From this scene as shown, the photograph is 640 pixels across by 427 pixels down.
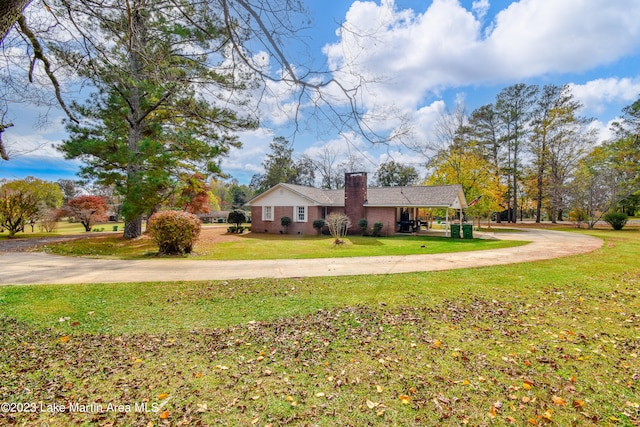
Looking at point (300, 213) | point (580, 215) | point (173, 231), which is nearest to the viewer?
point (173, 231)

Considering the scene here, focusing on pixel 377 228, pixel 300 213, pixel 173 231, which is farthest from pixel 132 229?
pixel 377 228

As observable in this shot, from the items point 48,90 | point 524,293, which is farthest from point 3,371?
point 524,293

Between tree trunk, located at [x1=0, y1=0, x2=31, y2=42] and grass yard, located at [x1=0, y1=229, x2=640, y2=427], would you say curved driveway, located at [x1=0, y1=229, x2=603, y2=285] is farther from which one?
tree trunk, located at [x1=0, y1=0, x2=31, y2=42]

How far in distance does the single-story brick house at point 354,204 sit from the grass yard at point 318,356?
50.7 ft

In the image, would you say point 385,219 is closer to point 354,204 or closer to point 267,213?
point 354,204

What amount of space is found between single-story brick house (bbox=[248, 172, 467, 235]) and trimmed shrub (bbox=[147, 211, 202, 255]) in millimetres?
11965

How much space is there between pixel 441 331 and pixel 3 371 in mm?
5552

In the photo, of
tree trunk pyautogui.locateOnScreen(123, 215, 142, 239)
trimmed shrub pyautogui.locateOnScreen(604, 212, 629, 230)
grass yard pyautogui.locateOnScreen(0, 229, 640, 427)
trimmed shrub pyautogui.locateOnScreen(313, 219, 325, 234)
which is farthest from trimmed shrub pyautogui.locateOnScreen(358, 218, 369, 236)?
trimmed shrub pyautogui.locateOnScreen(604, 212, 629, 230)

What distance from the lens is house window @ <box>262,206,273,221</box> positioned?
81.1 ft

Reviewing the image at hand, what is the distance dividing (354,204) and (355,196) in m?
0.64

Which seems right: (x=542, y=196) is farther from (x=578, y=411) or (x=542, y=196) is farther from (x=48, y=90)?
(x=48, y=90)

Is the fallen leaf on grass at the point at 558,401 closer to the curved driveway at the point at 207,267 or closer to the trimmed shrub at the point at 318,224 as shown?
the curved driveway at the point at 207,267

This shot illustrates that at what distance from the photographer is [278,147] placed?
4491 centimetres

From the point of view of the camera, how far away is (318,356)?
3.75 metres
